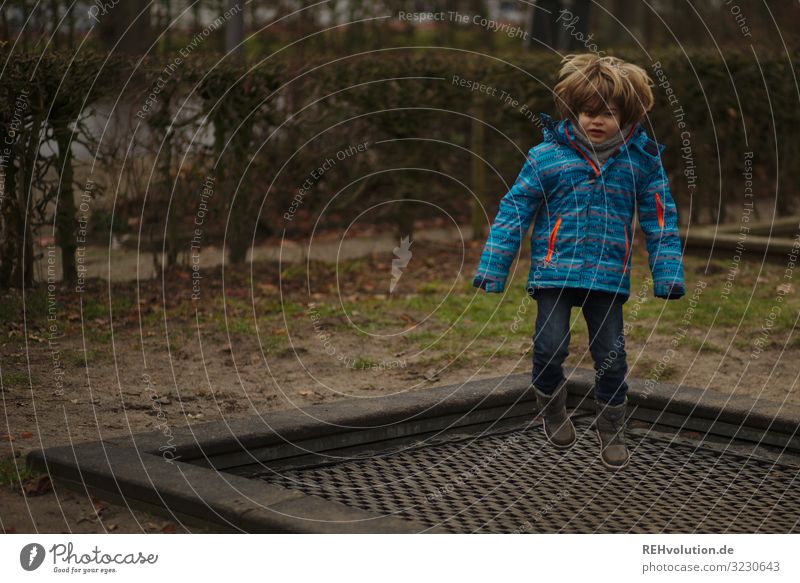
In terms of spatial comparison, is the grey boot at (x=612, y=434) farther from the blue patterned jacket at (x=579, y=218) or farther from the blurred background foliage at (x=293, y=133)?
the blurred background foliage at (x=293, y=133)

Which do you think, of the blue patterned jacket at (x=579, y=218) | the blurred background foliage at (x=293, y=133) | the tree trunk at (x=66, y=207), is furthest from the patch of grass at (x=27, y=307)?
the blue patterned jacket at (x=579, y=218)

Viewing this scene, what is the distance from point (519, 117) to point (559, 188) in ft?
22.3

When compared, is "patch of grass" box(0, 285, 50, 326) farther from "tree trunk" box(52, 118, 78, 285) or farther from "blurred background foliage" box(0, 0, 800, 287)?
"tree trunk" box(52, 118, 78, 285)

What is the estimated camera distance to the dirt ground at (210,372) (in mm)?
5883

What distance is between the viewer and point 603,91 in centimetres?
493

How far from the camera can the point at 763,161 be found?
13.3m

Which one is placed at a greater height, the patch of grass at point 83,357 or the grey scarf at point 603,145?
the grey scarf at point 603,145

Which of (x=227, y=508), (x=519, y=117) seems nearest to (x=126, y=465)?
(x=227, y=508)

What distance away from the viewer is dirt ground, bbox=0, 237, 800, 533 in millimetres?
5883

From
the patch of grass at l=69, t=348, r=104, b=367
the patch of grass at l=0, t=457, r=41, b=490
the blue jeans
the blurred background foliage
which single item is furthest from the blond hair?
the patch of grass at l=69, t=348, r=104, b=367

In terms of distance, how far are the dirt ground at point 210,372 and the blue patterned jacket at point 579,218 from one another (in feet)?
5.33

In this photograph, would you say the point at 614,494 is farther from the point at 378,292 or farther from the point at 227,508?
the point at 378,292
